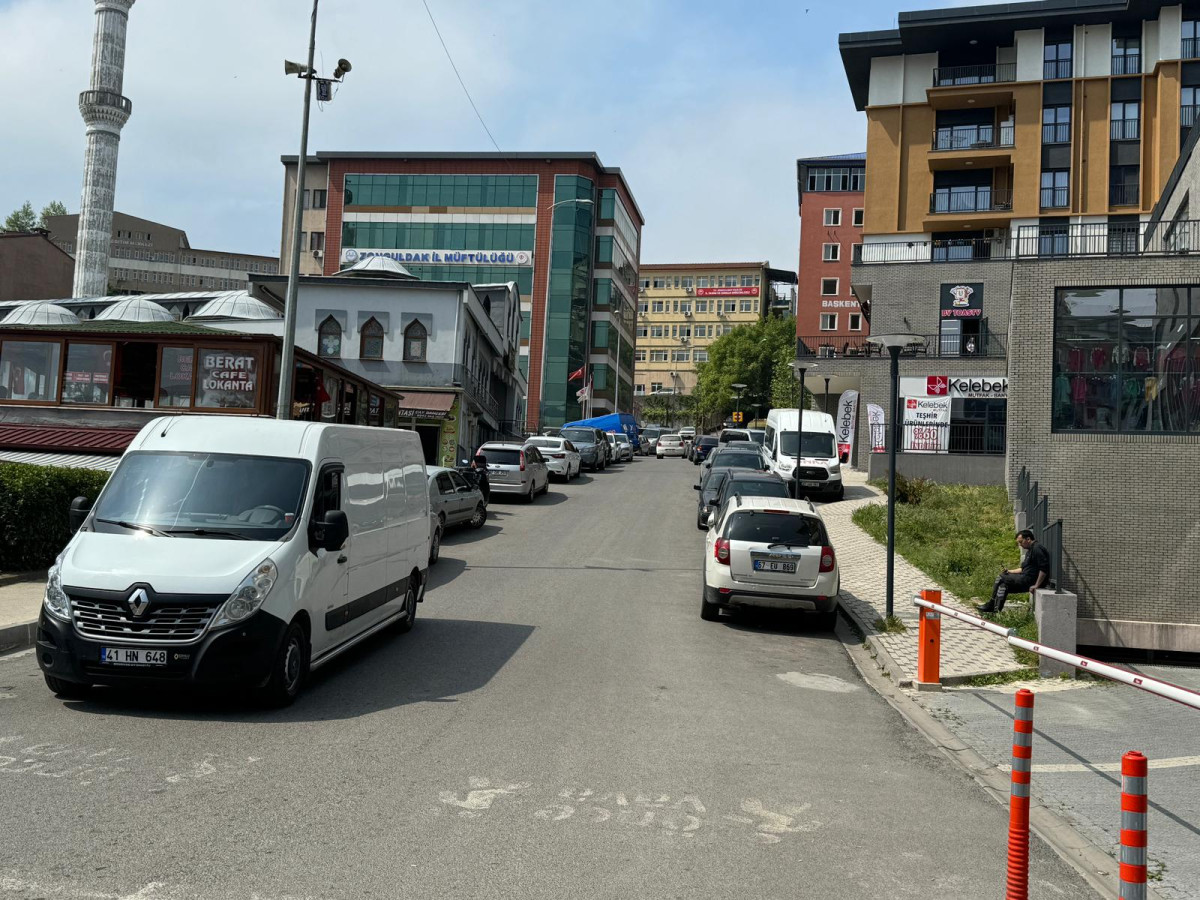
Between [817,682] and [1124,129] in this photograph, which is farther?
[1124,129]

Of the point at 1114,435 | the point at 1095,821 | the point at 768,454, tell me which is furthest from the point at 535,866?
the point at 768,454

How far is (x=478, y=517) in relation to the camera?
22688mm

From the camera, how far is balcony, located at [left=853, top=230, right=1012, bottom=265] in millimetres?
44000

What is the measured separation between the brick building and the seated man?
61.8 metres

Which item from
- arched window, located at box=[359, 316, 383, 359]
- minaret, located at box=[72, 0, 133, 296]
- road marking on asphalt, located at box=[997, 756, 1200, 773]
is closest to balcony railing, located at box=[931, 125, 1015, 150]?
arched window, located at box=[359, 316, 383, 359]

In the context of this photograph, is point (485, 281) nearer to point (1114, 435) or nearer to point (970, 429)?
point (970, 429)

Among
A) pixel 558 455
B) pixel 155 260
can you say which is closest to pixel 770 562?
pixel 558 455

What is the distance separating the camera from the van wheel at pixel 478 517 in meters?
22.5

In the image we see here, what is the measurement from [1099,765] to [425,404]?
36775mm

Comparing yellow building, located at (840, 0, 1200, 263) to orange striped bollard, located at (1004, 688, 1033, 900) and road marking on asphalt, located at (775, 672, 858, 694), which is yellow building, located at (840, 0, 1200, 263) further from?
orange striped bollard, located at (1004, 688, 1033, 900)

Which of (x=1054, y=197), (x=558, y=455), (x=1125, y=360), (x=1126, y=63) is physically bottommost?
(x=558, y=455)

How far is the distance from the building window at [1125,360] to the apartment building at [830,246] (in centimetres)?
4857

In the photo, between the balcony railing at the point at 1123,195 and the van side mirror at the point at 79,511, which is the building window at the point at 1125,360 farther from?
the balcony railing at the point at 1123,195

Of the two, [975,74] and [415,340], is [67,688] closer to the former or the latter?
[415,340]
